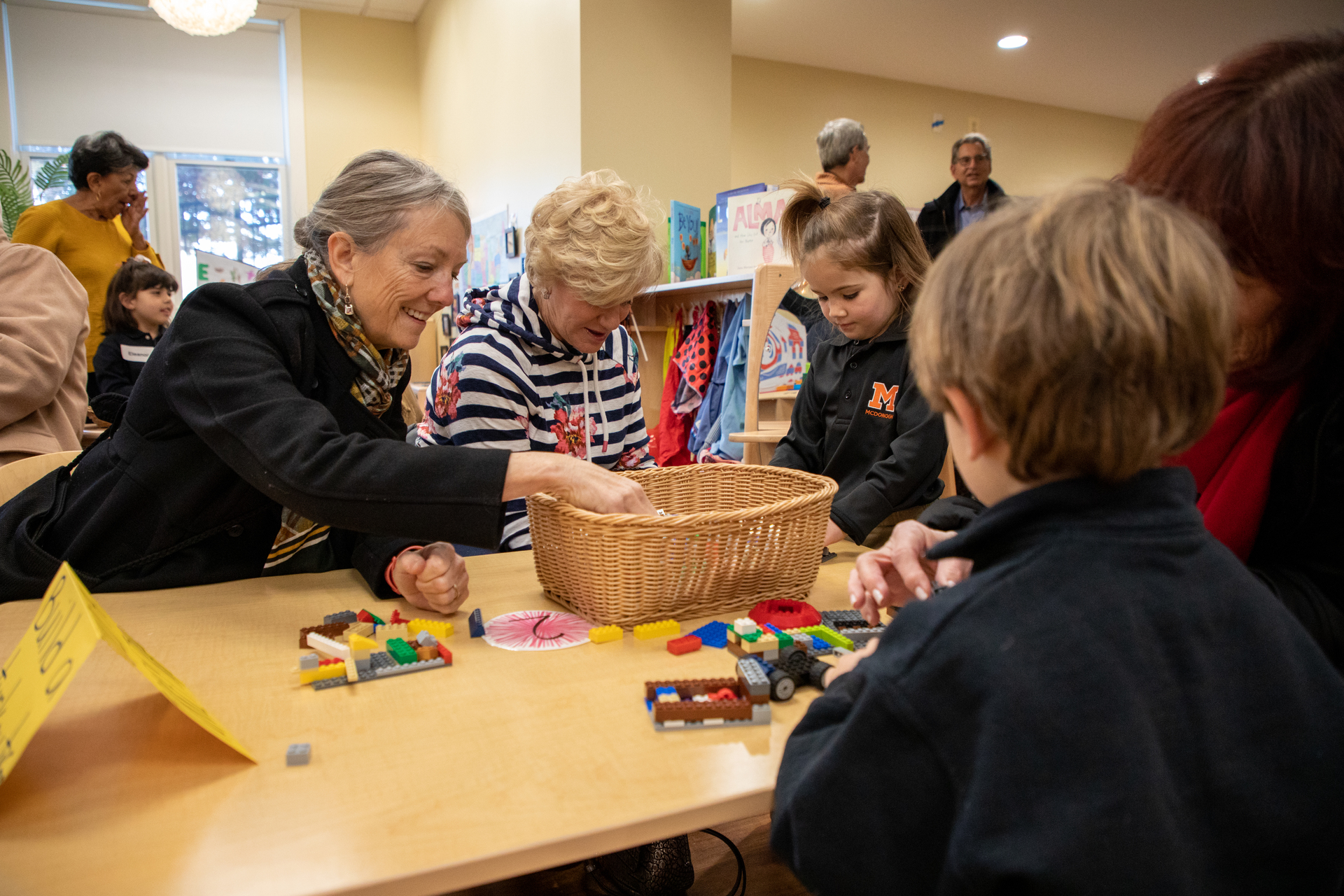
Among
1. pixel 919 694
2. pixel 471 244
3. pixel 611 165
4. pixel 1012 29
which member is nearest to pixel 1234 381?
pixel 919 694

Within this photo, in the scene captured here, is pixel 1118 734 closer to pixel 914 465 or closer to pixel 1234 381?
pixel 1234 381

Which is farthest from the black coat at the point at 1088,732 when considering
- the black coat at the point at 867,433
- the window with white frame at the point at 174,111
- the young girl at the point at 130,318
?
the window with white frame at the point at 174,111

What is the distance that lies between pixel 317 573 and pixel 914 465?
3.70ft

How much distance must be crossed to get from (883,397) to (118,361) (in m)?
3.66

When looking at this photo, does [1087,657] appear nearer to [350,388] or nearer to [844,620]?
[844,620]

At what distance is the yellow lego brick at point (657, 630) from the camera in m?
1.06

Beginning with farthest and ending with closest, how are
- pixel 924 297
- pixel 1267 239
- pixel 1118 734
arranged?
pixel 1267 239, pixel 924 297, pixel 1118 734

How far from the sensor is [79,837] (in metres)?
0.64

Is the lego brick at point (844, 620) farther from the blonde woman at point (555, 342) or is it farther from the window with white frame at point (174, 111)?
the window with white frame at point (174, 111)

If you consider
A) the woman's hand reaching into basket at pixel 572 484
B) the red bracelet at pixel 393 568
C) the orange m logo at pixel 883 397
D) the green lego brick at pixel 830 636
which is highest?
the orange m logo at pixel 883 397

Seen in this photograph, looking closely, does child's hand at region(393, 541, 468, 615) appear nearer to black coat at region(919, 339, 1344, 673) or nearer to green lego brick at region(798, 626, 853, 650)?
green lego brick at region(798, 626, 853, 650)

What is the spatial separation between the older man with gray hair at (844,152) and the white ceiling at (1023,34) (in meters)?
2.54

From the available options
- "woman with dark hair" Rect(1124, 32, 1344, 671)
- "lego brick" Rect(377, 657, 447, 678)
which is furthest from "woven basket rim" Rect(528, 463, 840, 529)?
"woman with dark hair" Rect(1124, 32, 1344, 671)

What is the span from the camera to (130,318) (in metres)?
3.97
